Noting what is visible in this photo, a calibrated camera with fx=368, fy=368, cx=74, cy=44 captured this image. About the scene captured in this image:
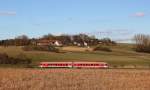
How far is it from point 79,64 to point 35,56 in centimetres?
2149

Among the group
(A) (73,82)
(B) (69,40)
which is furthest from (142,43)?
(A) (73,82)

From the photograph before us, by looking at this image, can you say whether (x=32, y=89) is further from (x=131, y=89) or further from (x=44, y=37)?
(x=44, y=37)

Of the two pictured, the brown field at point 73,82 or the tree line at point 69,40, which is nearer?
the brown field at point 73,82

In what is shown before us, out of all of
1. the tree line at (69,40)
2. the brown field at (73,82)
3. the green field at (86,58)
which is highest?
the tree line at (69,40)

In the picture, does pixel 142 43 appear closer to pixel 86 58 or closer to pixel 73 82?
pixel 86 58

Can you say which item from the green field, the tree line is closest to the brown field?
the green field

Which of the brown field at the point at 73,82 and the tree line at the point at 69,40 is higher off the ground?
the tree line at the point at 69,40

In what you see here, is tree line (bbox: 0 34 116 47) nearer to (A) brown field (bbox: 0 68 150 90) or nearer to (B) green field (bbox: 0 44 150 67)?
(B) green field (bbox: 0 44 150 67)

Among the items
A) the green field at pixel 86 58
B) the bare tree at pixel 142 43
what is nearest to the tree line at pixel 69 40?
the bare tree at pixel 142 43

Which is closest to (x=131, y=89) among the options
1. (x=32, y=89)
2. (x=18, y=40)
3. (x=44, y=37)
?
(x=32, y=89)

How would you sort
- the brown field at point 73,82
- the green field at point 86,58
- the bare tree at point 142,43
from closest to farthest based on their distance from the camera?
1. the brown field at point 73,82
2. the green field at point 86,58
3. the bare tree at point 142,43

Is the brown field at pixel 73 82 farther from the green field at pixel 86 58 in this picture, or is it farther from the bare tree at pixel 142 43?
the bare tree at pixel 142 43

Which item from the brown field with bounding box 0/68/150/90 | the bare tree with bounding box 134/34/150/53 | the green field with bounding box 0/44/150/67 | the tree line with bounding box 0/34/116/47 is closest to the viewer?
the brown field with bounding box 0/68/150/90

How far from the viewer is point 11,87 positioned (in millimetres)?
20094
